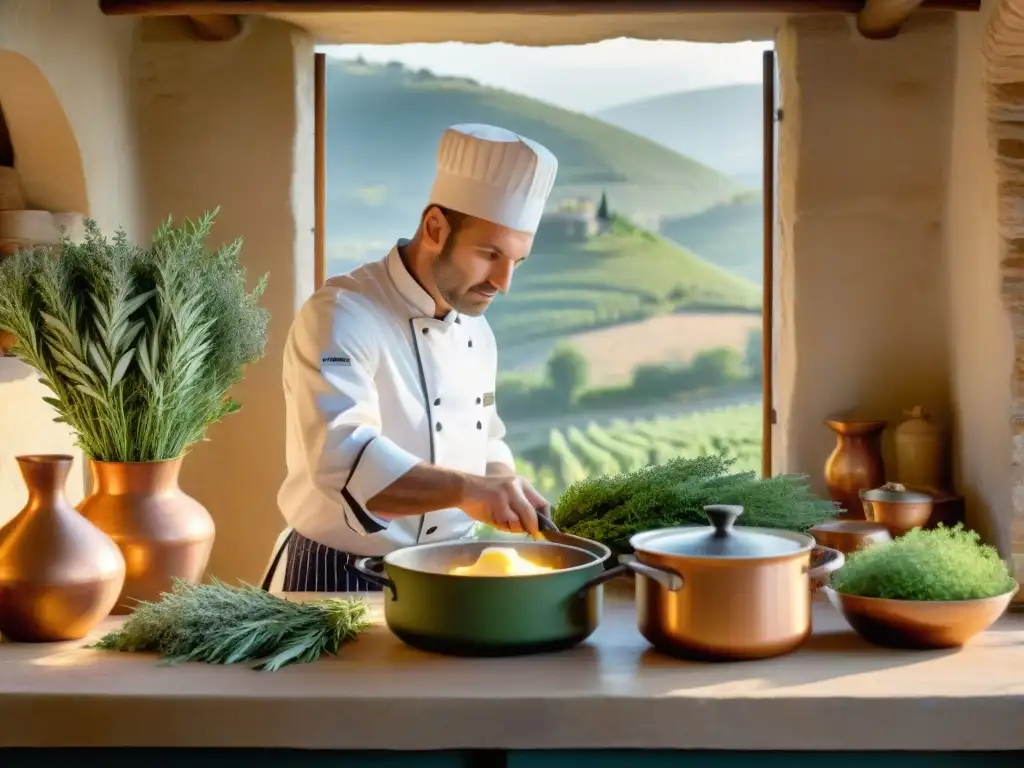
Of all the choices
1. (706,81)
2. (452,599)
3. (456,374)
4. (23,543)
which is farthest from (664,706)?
(706,81)

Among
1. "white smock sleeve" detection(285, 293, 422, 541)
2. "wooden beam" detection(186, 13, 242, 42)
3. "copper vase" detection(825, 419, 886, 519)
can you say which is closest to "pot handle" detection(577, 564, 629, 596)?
"white smock sleeve" detection(285, 293, 422, 541)

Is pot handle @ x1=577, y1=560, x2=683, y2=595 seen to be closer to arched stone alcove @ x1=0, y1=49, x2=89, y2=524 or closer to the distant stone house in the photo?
arched stone alcove @ x1=0, y1=49, x2=89, y2=524

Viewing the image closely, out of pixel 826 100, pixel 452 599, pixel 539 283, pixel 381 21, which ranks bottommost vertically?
pixel 452 599

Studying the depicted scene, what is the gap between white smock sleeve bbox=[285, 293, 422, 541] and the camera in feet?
5.81

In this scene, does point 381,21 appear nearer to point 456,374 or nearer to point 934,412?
point 456,374

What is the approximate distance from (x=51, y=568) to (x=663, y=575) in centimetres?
82

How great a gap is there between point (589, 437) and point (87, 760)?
2532 mm

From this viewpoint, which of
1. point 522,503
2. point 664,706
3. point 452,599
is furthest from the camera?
point 522,503

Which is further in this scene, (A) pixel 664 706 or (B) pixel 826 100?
(B) pixel 826 100

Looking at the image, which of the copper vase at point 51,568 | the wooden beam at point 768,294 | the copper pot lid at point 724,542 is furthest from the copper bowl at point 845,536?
the wooden beam at point 768,294

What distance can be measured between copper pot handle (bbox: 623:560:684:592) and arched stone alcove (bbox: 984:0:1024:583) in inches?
53.5

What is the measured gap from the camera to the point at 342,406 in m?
1.85

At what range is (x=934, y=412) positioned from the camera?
3.24 meters

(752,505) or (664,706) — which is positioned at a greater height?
(752,505)
